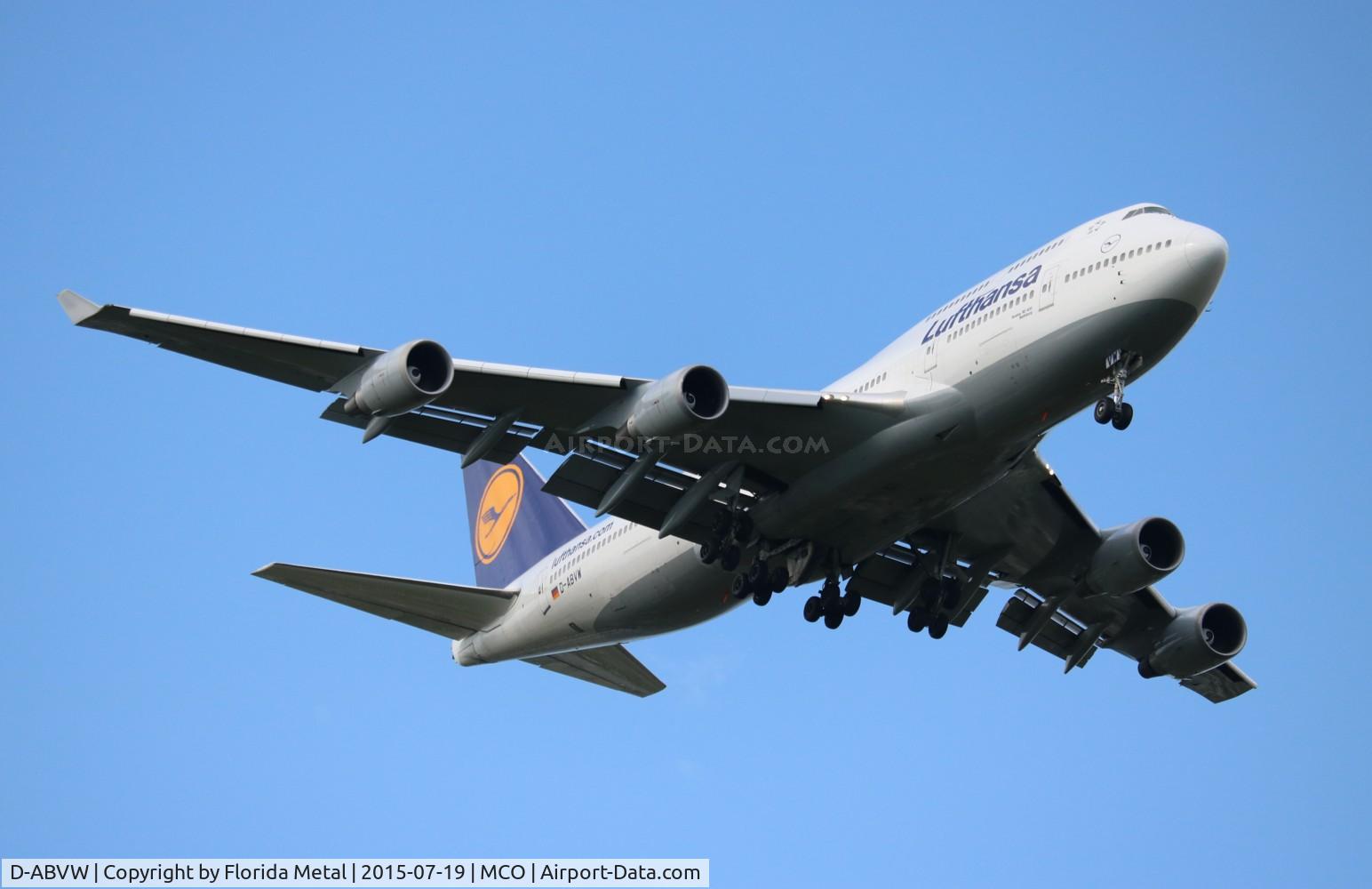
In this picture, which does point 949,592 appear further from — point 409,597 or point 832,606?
point 409,597

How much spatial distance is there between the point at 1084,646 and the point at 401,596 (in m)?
14.9

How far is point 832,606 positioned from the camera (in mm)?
29891

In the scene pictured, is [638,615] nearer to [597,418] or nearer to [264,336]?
[597,418]

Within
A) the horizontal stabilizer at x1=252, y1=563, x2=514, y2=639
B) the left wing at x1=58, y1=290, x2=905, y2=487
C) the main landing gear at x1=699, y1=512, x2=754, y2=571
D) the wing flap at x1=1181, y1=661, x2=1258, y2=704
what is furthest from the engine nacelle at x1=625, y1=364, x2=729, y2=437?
the wing flap at x1=1181, y1=661, x2=1258, y2=704

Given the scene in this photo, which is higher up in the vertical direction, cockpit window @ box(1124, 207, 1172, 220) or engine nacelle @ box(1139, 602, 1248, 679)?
cockpit window @ box(1124, 207, 1172, 220)

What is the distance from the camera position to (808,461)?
26703 millimetres

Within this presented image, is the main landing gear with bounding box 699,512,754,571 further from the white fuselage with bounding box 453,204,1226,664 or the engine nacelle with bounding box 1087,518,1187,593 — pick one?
the engine nacelle with bounding box 1087,518,1187,593

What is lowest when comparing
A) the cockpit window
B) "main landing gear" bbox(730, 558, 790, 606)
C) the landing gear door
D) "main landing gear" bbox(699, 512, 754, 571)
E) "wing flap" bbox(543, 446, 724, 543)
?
"main landing gear" bbox(730, 558, 790, 606)

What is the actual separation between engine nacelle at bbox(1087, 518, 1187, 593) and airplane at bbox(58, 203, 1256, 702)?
40 millimetres

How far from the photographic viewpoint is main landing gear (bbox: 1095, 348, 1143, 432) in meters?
24.1

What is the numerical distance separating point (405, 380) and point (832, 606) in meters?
10.4

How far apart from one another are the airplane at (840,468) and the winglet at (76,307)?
0.14 ft

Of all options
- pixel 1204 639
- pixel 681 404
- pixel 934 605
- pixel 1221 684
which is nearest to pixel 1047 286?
pixel 681 404

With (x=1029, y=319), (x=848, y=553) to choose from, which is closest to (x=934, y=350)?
(x=1029, y=319)
